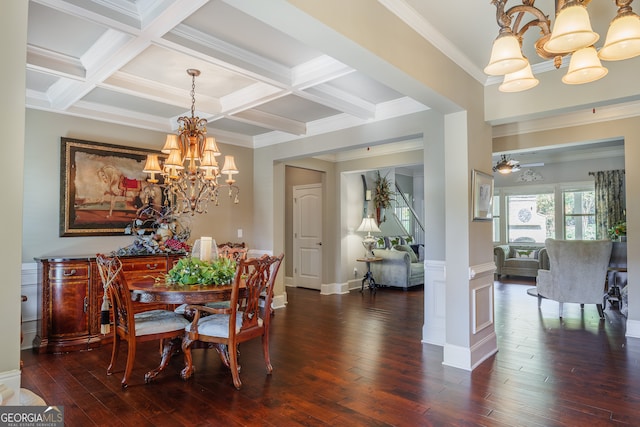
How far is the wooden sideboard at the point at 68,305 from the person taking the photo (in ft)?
12.0

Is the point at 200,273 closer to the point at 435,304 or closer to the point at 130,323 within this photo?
the point at 130,323

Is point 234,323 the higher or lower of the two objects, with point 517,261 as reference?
higher

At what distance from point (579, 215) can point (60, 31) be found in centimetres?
962

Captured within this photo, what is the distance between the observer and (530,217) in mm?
9164

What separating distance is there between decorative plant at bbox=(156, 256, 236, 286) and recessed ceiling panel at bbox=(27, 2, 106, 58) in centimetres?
188

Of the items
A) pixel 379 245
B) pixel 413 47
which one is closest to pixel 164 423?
pixel 413 47

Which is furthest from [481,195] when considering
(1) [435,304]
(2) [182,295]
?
(2) [182,295]

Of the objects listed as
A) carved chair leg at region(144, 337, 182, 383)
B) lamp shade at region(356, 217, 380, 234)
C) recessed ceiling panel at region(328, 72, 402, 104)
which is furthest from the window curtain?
carved chair leg at region(144, 337, 182, 383)

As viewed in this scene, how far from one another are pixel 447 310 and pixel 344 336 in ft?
4.09

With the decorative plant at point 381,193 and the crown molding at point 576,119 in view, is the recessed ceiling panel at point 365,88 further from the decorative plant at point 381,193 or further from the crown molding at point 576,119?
the decorative plant at point 381,193

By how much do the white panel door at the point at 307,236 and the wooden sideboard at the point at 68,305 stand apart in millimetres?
3936

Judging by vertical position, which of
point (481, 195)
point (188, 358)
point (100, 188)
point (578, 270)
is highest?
point (100, 188)

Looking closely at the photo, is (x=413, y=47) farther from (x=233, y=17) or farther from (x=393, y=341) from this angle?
(x=393, y=341)

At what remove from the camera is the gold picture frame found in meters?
3.35
